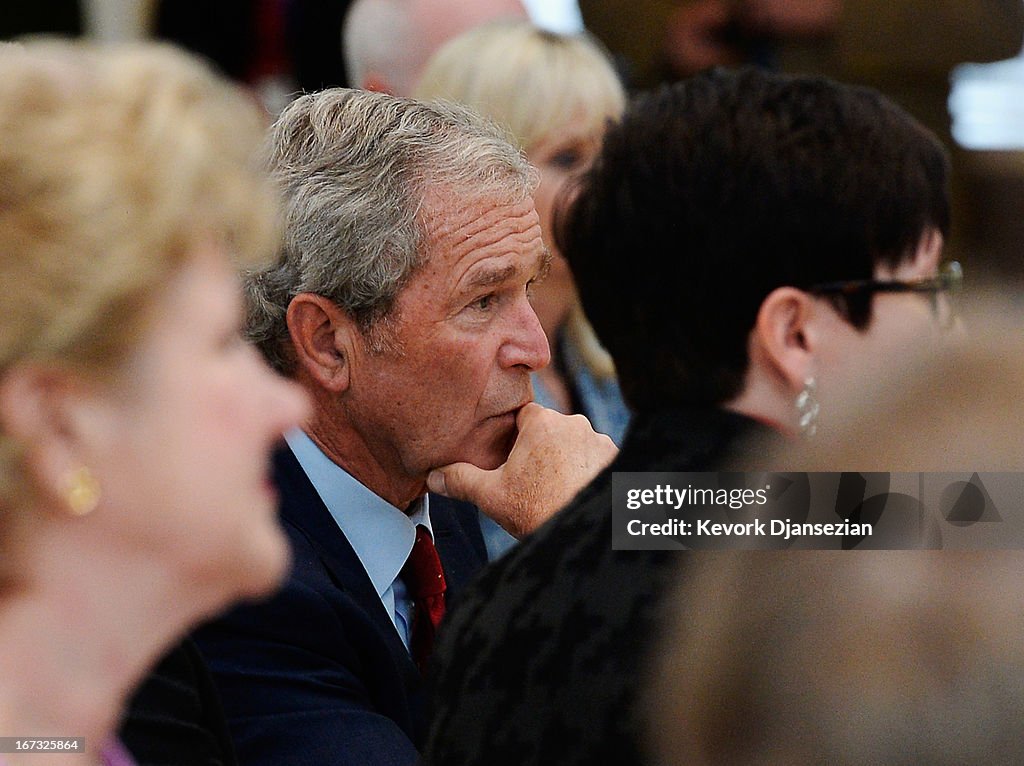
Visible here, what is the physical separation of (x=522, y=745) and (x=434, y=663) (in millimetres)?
227

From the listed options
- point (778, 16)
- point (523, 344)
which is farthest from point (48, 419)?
point (778, 16)

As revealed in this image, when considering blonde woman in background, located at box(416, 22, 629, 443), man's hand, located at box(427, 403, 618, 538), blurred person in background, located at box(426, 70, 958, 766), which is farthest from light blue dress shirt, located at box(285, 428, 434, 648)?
blonde woman in background, located at box(416, 22, 629, 443)

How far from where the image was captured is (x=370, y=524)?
2578mm

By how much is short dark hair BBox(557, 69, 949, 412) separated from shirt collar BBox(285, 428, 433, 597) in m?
0.71

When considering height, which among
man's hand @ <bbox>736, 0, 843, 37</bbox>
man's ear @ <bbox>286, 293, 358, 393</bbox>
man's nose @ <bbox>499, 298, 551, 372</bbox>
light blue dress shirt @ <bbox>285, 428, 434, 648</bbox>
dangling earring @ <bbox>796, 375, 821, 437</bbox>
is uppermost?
dangling earring @ <bbox>796, 375, 821, 437</bbox>

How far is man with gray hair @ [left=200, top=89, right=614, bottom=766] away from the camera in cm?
254

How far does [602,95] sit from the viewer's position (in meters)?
3.94

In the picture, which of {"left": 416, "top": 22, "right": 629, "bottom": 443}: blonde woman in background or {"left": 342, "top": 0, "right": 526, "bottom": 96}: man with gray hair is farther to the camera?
{"left": 342, "top": 0, "right": 526, "bottom": 96}: man with gray hair

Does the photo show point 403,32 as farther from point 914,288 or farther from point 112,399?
point 112,399

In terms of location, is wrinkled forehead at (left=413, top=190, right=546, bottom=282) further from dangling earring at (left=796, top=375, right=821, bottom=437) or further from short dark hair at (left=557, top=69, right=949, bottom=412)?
dangling earring at (left=796, top=375, right=821, bottom=437)

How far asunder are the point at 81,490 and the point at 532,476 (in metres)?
1.40

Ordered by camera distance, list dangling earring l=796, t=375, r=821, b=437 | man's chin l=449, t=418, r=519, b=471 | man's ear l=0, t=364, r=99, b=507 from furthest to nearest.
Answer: man's chin l=449, t=418, r=519, b=471
dangling earring l=796, t=375, r=821, b=437
man's ear l=0, t=364, r=99, b=507

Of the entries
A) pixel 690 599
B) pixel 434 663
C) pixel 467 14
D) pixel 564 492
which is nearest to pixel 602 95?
pixel 467 14

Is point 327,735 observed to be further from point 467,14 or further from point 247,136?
point 467,14
